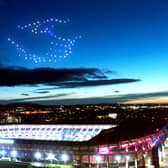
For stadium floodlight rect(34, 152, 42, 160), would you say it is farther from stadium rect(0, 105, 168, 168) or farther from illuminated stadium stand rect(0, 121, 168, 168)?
illuminated stadium stand rect(0, 121, 168, 168)

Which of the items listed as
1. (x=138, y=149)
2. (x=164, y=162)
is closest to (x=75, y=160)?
(x=138, y=149)

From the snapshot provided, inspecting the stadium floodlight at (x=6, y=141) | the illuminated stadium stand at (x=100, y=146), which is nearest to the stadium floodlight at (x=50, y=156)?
the illuminated stadium stand at (x=100, y=146)

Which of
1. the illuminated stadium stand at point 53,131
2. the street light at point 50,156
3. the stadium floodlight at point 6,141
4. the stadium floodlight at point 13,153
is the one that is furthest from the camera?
the illuminated stadium stand at point 53,131

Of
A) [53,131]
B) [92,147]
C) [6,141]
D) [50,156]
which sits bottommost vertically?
[50,156]

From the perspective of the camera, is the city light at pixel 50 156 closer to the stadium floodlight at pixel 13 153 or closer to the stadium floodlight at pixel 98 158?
the stadium floodlight at pixel 13 153

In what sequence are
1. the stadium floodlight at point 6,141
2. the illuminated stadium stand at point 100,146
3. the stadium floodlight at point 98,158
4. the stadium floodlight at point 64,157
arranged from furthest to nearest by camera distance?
1. the stadium floodlight at point 6,141
2. the stadium floodlight at point 64,157
3. the illuminated stadium stand at point 100,146
4. the stadium floodlight at point 98,158

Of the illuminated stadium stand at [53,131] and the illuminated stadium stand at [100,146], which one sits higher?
the illuminated stadium stand at [53,131]

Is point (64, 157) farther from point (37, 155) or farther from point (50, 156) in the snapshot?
point (37, 155)

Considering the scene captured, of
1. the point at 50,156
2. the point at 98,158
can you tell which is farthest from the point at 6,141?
the point at 98,158

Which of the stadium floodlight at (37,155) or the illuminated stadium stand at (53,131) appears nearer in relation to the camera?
the stadium floodlight at (37,155)
